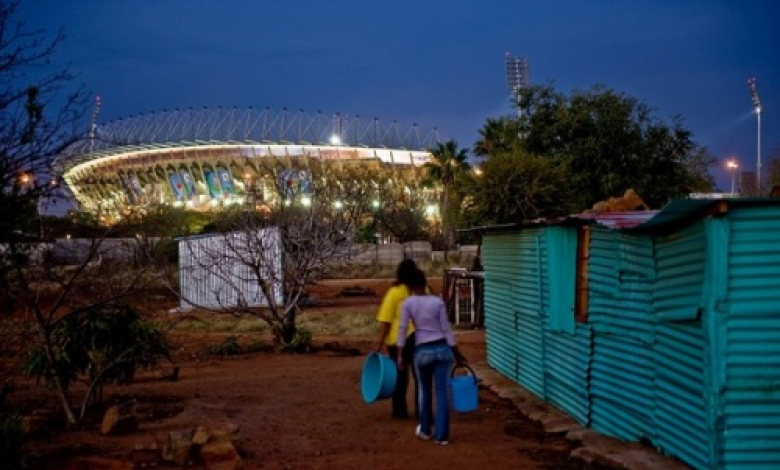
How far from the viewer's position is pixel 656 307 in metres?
7.08

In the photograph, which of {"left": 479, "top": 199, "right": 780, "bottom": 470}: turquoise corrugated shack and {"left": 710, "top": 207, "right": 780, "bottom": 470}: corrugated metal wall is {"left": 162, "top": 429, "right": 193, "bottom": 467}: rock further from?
{"left": 710, "top": 207, "right": 780, "bottom": 470}: corrugated metal wall

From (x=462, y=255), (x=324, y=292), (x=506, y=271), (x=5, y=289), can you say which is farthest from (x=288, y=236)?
(x=462, y=255)

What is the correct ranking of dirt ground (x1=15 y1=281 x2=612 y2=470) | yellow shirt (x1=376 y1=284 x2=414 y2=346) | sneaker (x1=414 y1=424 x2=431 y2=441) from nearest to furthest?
dirt ground (x1=15 y1=281 x2=612 y2=470) → sneaker (x1=414 y1=424 x2=431 y2=441) → yellow shirt (x1=376 y1=284 x2=414 y2=346)

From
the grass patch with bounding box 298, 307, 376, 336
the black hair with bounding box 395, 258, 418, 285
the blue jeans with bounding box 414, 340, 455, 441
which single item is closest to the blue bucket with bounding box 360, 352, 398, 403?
the blue jeans with bounding box 414, 340, 455, 441

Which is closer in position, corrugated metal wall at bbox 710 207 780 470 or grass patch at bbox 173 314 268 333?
corrugated metal wall at bbox 710 207 780 470

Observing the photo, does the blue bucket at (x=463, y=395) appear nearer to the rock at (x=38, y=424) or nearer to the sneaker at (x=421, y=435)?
the sneaker at (x=421, y=435)

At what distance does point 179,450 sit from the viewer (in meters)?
7.48

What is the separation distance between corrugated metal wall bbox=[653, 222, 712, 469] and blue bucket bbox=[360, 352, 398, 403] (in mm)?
2837

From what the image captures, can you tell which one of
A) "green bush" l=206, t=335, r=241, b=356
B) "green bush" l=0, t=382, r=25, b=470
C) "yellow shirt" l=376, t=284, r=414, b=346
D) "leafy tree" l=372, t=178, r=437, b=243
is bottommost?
"green bush" l=206, t=335, r=241, b=356

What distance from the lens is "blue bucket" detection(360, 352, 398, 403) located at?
8.80 metres

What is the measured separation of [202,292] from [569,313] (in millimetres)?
20198

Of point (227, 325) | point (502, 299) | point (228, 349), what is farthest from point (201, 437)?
point (227, 325)

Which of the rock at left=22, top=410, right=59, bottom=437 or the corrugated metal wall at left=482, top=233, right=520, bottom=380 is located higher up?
the corrugated metal wall at left=482, top=233, right=520, bottom=380

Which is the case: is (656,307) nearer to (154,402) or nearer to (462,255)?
(154,402)
